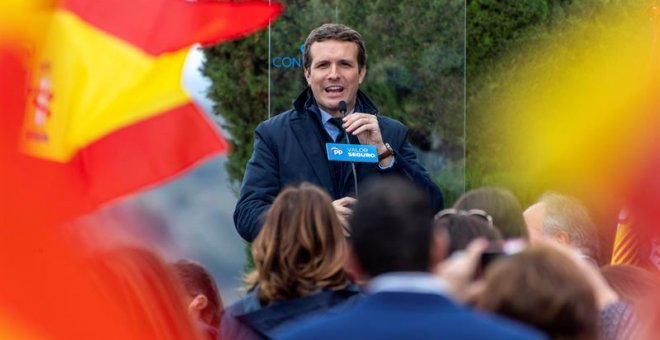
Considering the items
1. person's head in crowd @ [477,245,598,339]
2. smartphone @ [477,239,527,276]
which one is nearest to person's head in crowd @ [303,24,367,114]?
smartphone @ [477,239,527,276]

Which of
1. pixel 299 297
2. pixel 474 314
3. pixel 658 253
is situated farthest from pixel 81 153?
pixel 658 253

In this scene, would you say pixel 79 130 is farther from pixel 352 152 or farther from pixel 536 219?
pixel 536 219

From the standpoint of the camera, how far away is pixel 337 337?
3008 millimetres

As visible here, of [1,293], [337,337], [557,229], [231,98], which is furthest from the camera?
[231,98]

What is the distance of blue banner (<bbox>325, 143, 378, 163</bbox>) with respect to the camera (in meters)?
5.82

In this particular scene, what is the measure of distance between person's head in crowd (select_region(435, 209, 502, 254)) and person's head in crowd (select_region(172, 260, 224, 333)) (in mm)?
1415

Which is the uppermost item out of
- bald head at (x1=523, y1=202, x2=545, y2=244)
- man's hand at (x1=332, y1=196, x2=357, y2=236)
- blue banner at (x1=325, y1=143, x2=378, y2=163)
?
blue banner at (x1=325, y1=143, x2=378, y2=163)

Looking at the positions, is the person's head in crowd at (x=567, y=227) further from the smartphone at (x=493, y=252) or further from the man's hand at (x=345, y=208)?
the smartphone at (x=493, y=252)

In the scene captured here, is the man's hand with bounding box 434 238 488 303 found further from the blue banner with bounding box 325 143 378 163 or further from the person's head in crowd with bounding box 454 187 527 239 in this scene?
the blue banner with bounding box 325 143 378 163

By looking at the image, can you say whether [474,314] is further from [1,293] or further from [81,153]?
[81,153]

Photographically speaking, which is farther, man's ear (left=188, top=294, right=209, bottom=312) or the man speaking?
the man speaking

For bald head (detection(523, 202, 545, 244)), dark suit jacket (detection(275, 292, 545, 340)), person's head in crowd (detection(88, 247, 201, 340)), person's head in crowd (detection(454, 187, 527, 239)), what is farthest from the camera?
bald head (detection(523, 202, 545, 244))

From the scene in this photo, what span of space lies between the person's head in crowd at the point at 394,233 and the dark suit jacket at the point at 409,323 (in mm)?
107

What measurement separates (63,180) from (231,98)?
6.79 metres
